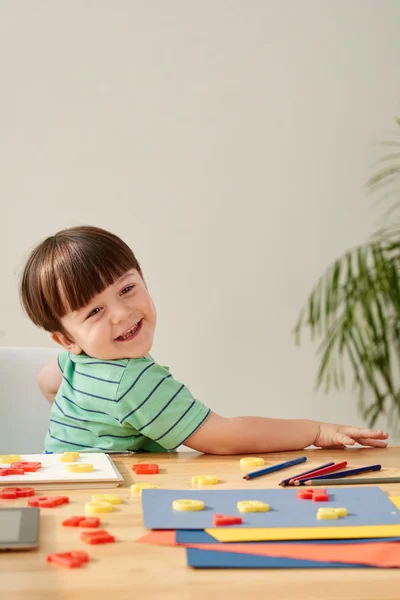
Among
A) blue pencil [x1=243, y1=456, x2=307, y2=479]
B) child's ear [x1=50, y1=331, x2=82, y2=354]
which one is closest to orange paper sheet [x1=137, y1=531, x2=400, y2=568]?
blue pencil [x1=243, y1=456, x2=307, y2=479]

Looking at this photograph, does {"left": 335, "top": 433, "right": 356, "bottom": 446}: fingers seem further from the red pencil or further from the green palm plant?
the green palm plant

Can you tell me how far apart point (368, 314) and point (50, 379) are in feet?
3.89

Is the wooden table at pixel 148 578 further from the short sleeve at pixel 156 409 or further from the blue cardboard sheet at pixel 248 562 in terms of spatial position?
the short sleeve at pixel 156 409

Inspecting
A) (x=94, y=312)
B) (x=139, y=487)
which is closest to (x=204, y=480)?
(x=139, y=487)

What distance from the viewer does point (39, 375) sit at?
152cm

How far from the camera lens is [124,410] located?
1.20 metres

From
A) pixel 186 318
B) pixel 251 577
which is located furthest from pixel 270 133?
pixel 251 577

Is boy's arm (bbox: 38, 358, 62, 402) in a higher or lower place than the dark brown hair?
lower

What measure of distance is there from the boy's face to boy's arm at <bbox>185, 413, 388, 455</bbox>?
0.56 feet

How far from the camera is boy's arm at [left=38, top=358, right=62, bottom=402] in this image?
1.49m

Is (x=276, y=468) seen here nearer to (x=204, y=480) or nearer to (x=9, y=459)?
(x=204, y=480)

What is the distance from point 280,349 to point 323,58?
3.27ft

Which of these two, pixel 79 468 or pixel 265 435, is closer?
pixel 79 468

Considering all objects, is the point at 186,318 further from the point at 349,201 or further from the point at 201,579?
the point at 201,579
